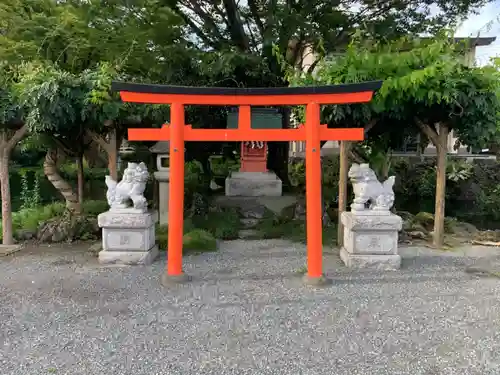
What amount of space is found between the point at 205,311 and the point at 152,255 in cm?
222

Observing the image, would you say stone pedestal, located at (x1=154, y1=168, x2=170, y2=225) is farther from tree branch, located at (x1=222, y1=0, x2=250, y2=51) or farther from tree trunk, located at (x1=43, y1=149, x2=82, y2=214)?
tree branch, located at (x1=222, y1=0, x2=250, y2=51)

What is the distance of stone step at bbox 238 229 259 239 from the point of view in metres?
8.21

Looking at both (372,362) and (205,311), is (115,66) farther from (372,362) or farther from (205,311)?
(372,362)

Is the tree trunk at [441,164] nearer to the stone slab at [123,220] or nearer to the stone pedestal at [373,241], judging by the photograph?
the stone pedestal at [373,241]

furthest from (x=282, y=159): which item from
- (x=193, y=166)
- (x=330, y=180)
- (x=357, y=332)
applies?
(x=357, y=332)

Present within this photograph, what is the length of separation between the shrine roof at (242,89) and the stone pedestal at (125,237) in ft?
6.59

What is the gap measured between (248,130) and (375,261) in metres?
2.72

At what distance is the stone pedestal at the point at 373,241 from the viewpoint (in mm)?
5914

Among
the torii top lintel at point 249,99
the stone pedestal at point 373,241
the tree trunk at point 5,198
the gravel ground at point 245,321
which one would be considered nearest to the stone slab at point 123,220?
the gravel ground at point 245,321

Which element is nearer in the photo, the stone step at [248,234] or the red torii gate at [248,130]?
the red torii gate at [248,130]

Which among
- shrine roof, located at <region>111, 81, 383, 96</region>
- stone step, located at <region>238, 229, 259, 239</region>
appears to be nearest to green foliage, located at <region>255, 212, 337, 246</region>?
stone step, located at <region>238, 229, 259, 239</region>

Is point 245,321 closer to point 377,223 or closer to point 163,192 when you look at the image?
point 377,223

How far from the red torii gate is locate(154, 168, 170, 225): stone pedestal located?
115 inches

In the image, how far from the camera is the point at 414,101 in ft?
20.0
